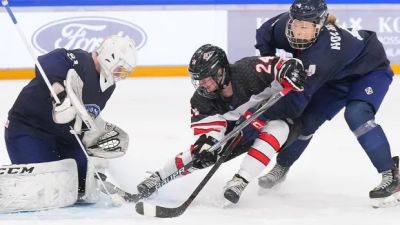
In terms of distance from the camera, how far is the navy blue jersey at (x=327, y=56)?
3.31 metres

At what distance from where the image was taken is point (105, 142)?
11.2 ft

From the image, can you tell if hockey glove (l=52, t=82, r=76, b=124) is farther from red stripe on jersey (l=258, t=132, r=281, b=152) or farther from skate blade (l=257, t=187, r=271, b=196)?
skate blade (l=257, t=187, r=271, b=196)

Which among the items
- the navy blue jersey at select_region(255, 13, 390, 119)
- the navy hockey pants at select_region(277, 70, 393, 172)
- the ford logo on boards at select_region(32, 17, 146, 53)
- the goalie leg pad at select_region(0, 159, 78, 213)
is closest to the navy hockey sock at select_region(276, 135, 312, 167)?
the navy hockey pants at select_region(277, 70, 393, 172)

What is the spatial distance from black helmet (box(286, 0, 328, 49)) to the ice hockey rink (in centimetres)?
66

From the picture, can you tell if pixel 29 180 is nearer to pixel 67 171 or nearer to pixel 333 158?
pixel 67 171

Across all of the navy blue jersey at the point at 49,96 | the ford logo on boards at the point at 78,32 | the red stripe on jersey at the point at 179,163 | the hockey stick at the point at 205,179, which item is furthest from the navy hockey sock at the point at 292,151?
the ford logo on boards at the point at 78,32

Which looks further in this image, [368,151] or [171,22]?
[171,22]

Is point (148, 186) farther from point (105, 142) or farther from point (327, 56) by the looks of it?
point (327, 56)

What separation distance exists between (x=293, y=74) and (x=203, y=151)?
483mm

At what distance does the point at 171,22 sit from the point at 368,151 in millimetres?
3440

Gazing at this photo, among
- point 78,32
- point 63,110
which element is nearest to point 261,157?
point 63,110

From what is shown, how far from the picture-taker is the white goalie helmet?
3.17 metres

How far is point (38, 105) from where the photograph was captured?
338cm

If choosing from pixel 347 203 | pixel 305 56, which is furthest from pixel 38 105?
pixel 347 203
